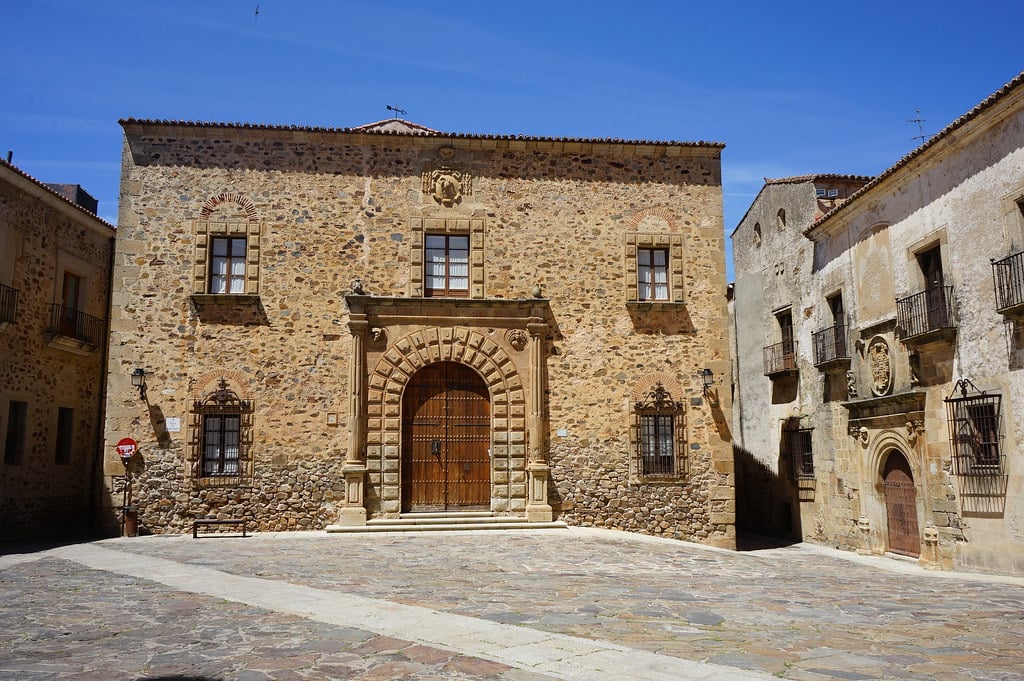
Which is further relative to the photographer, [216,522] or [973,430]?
[216,522]

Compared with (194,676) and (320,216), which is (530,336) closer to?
(320,216)

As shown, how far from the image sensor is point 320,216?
54.4ft

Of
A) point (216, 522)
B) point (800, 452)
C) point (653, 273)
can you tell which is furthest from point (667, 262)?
point (216, 522)

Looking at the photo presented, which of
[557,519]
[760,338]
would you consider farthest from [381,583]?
[760,338]

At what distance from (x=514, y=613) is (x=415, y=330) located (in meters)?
9.32

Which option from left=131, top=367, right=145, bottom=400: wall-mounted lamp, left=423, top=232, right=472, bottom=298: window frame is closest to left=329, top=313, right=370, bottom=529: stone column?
left=423, top=232, right=472, bottom=298: window frame

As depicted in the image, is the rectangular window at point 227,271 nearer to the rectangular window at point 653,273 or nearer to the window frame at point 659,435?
the rectangular window at point 653,273

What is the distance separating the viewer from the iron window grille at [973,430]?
44.6ft

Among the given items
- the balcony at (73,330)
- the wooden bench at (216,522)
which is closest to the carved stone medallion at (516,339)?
the wooden bench at (216,522)

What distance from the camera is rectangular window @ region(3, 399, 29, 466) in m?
16.0

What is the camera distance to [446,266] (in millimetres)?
16875

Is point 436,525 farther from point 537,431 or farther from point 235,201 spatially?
point 235,201

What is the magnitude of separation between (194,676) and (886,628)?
232 inches

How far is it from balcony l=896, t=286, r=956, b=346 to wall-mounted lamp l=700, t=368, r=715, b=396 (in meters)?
3.73
